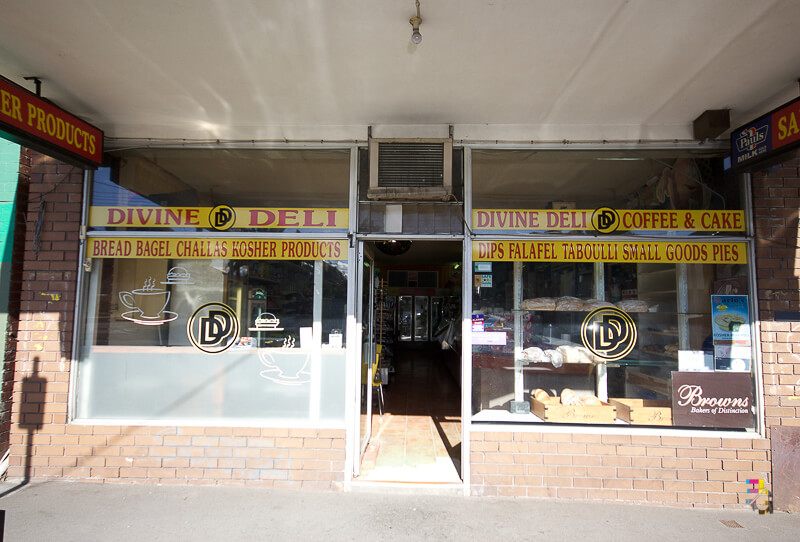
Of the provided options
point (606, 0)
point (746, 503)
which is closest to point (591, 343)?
point (746, 503)

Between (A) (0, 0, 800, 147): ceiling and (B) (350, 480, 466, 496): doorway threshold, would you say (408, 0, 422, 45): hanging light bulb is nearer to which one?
(A) (0, 0, 800, 147): ceiling

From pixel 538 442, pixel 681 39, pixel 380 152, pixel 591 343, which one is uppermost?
pixel 681 39

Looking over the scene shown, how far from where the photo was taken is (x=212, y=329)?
3.94m

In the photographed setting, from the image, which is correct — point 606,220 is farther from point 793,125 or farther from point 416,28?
point 416,28

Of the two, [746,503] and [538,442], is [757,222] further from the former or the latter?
[538,442]

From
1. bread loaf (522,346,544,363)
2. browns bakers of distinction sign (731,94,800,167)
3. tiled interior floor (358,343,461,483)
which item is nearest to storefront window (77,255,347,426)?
tiled interior floor (358,343,461,483)

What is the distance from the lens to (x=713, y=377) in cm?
369

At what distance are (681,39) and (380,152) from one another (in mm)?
2341

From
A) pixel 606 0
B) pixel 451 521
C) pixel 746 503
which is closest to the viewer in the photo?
pixel 606 0

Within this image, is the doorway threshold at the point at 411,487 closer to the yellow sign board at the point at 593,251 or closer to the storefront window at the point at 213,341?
the storefront window at the point at 213,341

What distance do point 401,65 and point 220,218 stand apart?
2189mm

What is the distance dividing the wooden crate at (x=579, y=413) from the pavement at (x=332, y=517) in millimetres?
665

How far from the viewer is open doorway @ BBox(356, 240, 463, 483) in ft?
13.8

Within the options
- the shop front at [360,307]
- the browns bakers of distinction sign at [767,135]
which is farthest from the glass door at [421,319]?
the browns bakers of distinction sign at [767,135]
